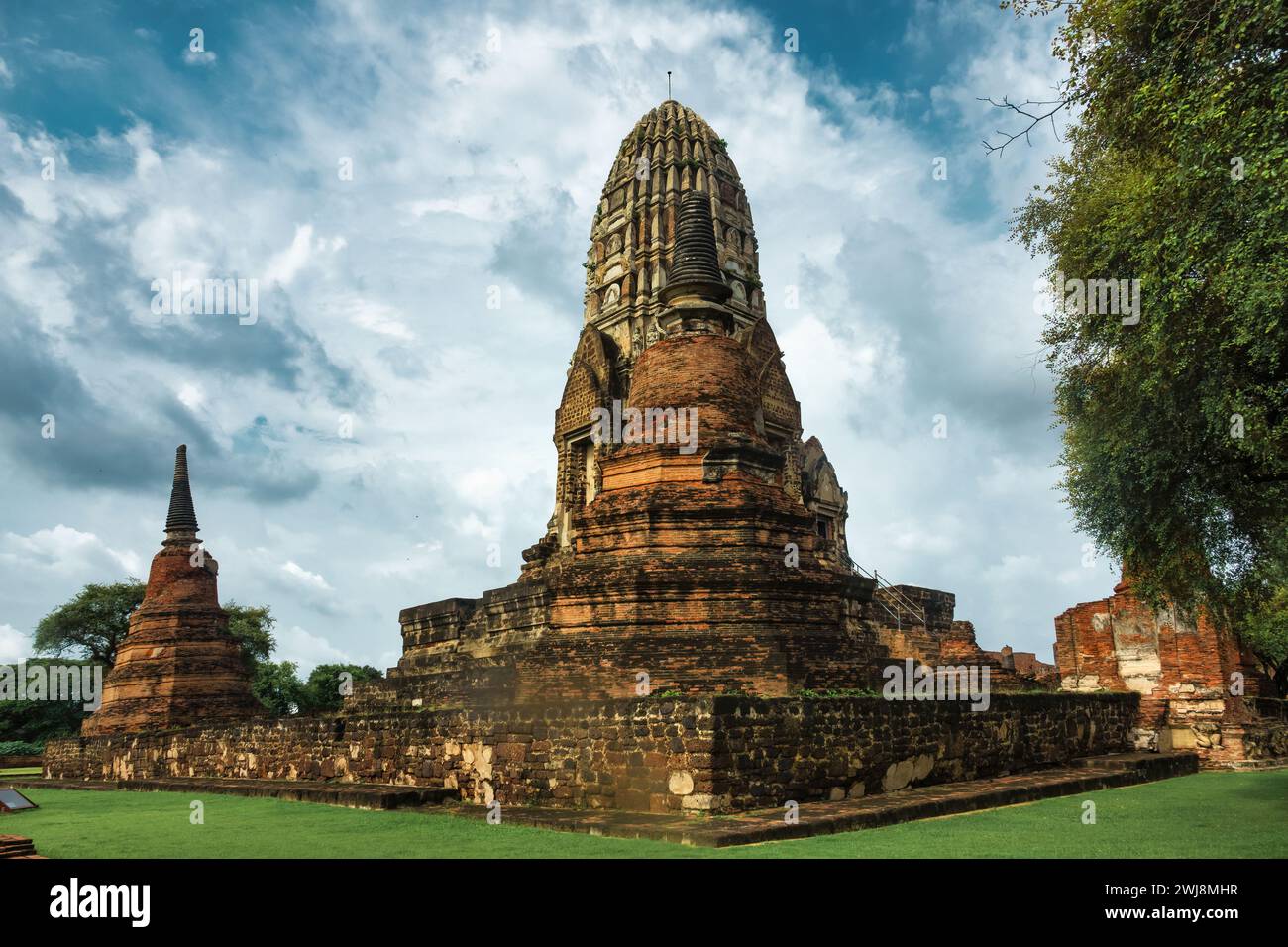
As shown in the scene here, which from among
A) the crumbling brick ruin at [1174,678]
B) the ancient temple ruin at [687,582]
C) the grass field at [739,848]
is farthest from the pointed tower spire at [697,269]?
the crumbling brick ruin at [1174,678]

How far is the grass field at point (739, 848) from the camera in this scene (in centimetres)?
818

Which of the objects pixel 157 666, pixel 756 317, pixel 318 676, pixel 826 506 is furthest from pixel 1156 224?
pixel 318 676

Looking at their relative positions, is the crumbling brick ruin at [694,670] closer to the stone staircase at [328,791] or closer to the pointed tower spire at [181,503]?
the stone staircase at [328,791]

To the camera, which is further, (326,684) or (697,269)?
(326,684)

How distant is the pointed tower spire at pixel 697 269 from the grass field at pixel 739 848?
924 cm

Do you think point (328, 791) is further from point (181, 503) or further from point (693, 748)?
point (181, 503)

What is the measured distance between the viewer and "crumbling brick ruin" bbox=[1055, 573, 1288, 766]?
18.3 meters

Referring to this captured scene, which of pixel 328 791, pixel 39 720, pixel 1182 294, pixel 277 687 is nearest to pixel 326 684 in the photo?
pixel 277 687

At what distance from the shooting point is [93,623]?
153 feet

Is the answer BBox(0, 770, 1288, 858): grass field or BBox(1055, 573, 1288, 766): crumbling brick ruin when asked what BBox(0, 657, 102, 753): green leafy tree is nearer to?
BBox(0, 770, 1288, 858): grass field

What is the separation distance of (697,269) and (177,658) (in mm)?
19547

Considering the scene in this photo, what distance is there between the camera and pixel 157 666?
27.2 m

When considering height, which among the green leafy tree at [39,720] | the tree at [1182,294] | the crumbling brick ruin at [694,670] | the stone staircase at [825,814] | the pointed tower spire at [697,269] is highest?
the pointed tower spire at [697,269]
